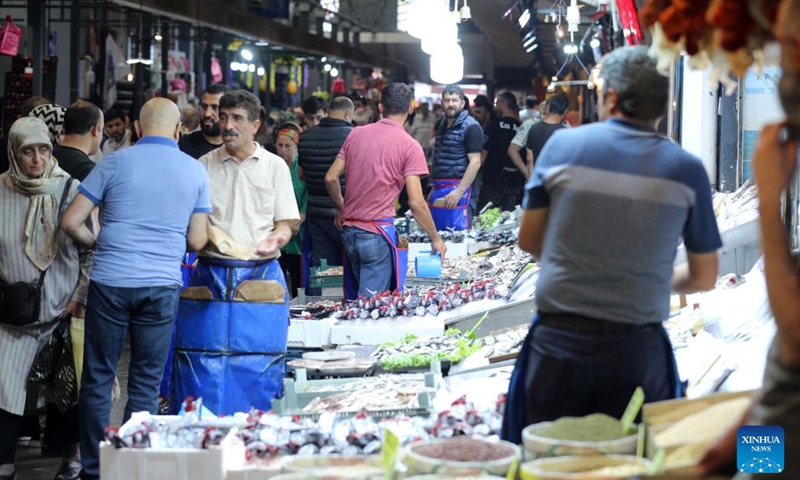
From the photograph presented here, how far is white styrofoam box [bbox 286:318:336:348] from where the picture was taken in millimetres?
7422

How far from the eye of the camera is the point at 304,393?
18.5 feet

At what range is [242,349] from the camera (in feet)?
20.7

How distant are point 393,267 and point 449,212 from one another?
138 inches

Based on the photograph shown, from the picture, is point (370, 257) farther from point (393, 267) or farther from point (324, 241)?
point (324, 241)

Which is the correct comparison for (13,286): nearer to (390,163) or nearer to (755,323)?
(390,163)

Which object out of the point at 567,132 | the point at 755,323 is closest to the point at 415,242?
the point at 755,323

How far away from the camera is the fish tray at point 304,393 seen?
199 inches

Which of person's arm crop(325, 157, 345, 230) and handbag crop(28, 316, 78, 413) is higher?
person's arm crop(325, 157, 345, 230)

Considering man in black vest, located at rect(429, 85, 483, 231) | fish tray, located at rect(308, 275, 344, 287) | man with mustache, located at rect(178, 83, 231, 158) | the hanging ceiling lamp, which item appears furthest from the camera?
man in black vest, located at rect(429, 85, 483, 231)

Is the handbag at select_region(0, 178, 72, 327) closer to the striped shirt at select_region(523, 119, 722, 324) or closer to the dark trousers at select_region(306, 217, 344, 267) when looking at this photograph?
the striped shirt at select_region(523, 119, 722, 324)

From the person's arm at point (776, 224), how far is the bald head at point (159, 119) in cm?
397

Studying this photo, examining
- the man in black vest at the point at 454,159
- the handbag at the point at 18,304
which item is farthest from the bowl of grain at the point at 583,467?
the man in black vest at the point at 454,159

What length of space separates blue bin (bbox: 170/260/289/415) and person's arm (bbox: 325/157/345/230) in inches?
85.5

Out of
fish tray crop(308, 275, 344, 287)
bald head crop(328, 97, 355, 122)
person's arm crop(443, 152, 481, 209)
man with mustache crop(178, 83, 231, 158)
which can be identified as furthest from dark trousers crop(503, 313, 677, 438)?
person's arm crop(443, 152, 481, 209)
